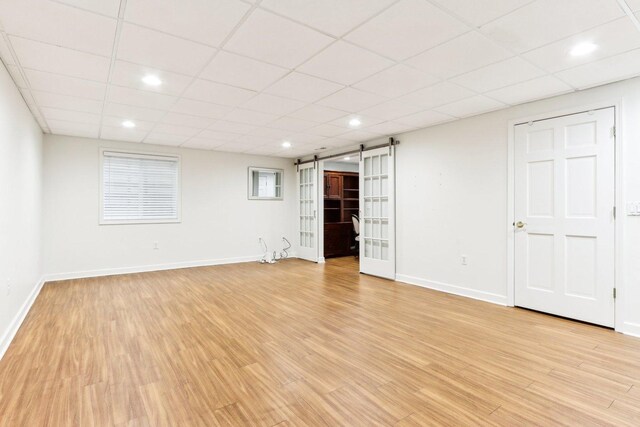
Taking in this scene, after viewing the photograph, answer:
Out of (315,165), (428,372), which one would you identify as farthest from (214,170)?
(428,372)

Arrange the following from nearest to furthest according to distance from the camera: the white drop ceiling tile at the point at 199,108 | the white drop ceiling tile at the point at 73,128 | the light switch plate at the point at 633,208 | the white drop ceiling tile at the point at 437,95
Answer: the light switch plate at the point at 633,208
the white drop ceiling tile at the point at 437,95
the white drop ceiling tile at the point at 199,108
the white drop ceiling tile at the point at 73,128

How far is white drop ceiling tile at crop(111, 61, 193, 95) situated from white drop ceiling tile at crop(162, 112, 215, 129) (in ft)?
2.93

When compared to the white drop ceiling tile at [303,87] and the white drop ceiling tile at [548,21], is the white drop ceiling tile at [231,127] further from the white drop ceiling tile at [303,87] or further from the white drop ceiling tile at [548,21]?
the white drop ceiling tile at [548,21]

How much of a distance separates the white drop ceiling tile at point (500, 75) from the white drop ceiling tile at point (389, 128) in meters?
1.49

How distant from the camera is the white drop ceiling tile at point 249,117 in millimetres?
4039

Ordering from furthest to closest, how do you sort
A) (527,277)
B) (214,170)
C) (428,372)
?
(214,170), (527,277), (428,372)

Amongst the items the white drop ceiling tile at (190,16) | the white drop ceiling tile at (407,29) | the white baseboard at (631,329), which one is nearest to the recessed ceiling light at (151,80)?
the white drop ceiling tile at (190,16)

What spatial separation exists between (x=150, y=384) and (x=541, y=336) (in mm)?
3273

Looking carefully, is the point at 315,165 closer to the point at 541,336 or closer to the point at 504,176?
the point at 504,176

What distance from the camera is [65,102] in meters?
3.63

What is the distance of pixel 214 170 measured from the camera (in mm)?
6734

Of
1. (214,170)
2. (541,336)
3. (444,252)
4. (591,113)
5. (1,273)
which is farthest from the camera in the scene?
(214,170)

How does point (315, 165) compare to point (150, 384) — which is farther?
point (315, 165)

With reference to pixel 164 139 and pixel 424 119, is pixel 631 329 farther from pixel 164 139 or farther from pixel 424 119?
pixel 164 139
